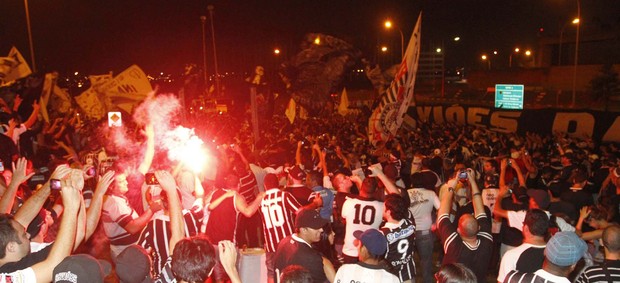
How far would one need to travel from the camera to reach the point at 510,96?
32.9 meters

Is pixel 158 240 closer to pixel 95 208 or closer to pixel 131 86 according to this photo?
pixel 95 208

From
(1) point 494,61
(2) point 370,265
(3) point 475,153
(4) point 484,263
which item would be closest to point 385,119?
(3) point 475,153

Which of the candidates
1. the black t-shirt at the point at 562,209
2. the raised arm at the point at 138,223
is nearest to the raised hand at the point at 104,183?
the raised arm at the point at 138,223

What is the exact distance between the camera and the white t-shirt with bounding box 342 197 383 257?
6.12 m

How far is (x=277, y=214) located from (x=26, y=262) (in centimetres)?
292

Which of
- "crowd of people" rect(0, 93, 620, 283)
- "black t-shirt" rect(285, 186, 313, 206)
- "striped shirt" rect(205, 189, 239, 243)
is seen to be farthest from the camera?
"black t-shirt" rect(285, 186, 313, 206)

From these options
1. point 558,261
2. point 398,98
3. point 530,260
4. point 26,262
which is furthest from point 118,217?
point 398,98

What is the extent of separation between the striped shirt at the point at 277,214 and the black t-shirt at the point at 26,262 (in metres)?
2.71

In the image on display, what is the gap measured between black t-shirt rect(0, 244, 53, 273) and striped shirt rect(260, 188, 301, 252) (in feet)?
8.91

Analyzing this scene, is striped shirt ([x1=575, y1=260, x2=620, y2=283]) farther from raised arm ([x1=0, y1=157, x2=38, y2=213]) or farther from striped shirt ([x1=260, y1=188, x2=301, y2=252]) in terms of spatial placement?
raised arm ([x1=0, y1=157, x2=38, y2=213])

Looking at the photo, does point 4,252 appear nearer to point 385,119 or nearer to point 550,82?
point 385,119

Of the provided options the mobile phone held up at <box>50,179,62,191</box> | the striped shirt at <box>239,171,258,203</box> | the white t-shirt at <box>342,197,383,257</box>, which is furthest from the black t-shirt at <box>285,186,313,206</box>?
the mobile phone held up at <box>50,179,62,191</box>

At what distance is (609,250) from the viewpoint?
4.40 m

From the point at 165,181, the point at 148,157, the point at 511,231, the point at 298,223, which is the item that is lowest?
the point at 511,231
